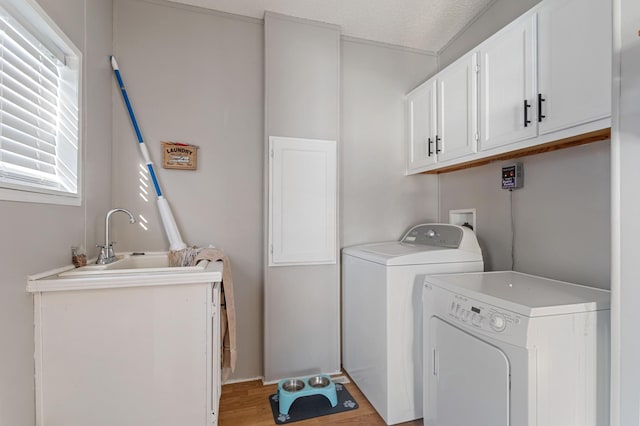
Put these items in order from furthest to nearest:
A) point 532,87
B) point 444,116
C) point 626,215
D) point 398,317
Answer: point 444,116, point 398,317, point 532,87, point 626,215

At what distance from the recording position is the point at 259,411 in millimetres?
1833

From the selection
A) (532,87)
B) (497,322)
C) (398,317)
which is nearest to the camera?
(497,322)

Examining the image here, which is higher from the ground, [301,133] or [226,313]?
[301,133]

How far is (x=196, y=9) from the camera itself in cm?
210

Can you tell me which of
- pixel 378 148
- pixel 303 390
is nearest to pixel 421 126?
pixel 378 148

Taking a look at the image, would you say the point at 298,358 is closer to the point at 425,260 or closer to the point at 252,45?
the point at 425,260

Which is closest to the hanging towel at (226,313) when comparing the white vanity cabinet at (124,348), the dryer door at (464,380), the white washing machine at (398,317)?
the white vanity cabinet at (124,348)

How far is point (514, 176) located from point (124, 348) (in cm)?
224

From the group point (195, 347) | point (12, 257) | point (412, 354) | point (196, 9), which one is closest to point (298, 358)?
point (412, 354)

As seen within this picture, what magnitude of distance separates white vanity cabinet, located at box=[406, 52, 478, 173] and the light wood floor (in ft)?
5.71

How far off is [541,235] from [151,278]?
2037mm

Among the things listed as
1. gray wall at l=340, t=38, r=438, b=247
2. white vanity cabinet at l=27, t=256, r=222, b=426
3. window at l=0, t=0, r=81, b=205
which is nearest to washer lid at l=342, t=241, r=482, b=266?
gray wall at l=340, t=38, r=438, b=247

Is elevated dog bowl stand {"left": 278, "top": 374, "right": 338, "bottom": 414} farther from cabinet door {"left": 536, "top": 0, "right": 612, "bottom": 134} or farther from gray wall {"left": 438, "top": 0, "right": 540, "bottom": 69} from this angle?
gray wall {"left": 438, "top": 0, "right": 540, "bottom": 69}

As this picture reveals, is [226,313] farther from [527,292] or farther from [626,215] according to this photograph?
[626,215]
